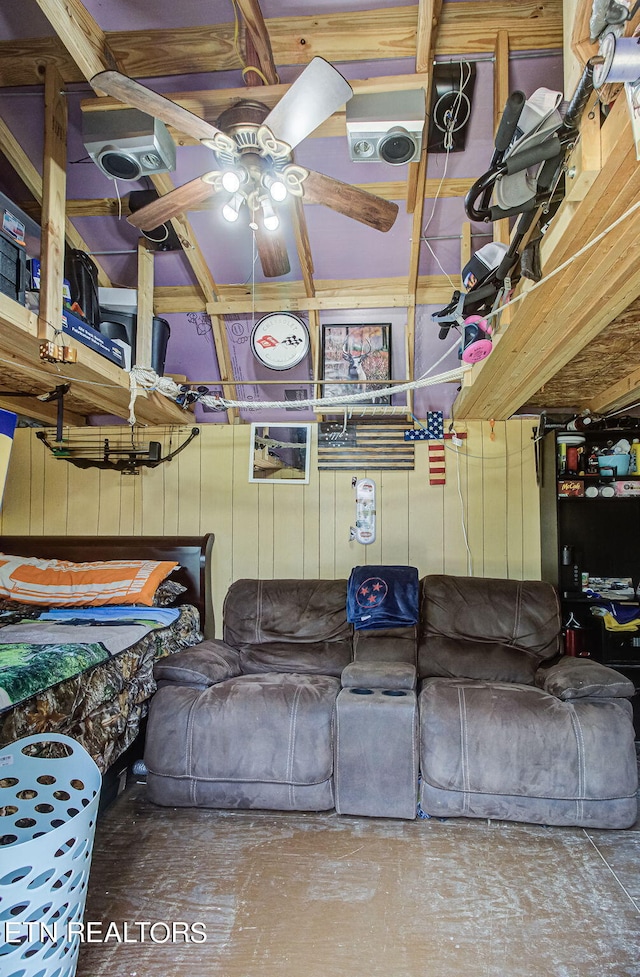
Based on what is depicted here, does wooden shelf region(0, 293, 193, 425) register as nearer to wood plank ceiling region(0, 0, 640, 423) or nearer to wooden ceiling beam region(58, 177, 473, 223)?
wood plank ceiling region(0, 0, 640, 423)

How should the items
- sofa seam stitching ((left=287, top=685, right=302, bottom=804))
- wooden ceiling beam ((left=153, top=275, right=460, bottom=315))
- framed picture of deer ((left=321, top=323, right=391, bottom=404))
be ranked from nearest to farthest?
sofa seam stitching ((left=287, top=685, right=302, bottom=804)) → wooden ceiling beam ((left=153, top=275, right=460, bottom=315)) → framed picture of deer ((left=321, top=323, right=391, bottom=404))

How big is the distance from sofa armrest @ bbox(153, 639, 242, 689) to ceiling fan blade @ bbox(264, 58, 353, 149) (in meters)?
2.34

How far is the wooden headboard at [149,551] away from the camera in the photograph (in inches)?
156

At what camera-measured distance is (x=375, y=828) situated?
2.39 meters

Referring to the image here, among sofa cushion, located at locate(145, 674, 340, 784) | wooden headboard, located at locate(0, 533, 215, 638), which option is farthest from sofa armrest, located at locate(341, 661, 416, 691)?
wooden headboard, located at locate(0, 533, 215, 638)

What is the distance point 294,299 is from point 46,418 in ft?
6.79

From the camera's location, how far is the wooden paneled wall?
13.1ft

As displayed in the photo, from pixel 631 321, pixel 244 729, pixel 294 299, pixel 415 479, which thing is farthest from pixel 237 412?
pixel 631 321

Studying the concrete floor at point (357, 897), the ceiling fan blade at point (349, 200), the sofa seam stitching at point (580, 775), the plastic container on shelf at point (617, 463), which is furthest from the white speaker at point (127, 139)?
the plastic container on shelf at point (617, 463)

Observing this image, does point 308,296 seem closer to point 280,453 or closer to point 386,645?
point 280,453

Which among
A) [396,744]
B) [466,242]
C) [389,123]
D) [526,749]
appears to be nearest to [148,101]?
[389,123]

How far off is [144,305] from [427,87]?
73.4 inches

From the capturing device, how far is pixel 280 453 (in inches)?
164

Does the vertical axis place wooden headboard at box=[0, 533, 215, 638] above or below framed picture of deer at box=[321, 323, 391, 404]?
below
